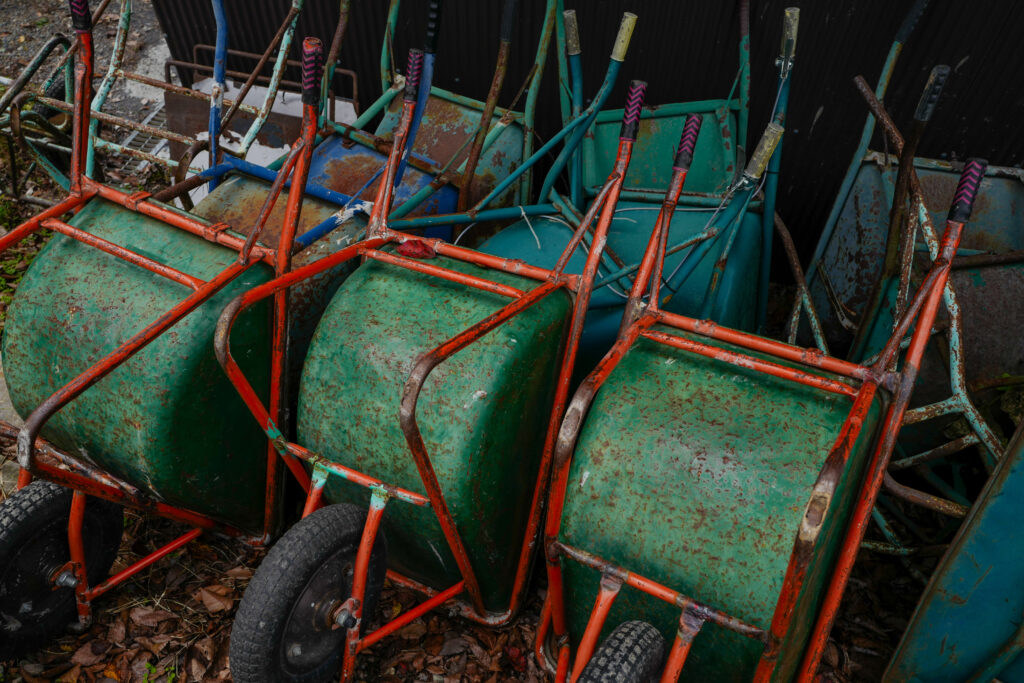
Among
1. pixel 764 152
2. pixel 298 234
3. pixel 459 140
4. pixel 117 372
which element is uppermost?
pixel 764 152

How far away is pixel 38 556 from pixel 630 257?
2.39m

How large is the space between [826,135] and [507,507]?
2892 millimetres

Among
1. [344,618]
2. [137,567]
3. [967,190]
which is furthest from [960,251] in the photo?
[137,567]

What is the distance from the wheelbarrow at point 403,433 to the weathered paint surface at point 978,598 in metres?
1.19

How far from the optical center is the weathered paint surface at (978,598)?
6.59 ft

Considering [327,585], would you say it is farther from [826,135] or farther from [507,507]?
[826,135]

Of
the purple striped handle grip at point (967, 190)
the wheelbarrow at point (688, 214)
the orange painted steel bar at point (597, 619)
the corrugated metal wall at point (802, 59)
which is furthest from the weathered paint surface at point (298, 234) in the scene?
the purple striped handle grip at point (967, 190)

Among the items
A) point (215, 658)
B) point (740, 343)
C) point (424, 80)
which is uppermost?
point (424, 80)

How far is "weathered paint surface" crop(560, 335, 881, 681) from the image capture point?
1806 mm

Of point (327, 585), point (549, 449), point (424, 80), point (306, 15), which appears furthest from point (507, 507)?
point (306, 15)

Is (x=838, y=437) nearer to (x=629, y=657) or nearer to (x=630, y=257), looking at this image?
(x=629, y=657)

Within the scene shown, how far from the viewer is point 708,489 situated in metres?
1.85

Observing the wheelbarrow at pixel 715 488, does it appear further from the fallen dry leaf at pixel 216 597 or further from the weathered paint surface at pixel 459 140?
the weathered paint surface at pixel 459 140

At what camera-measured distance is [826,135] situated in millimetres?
3996
